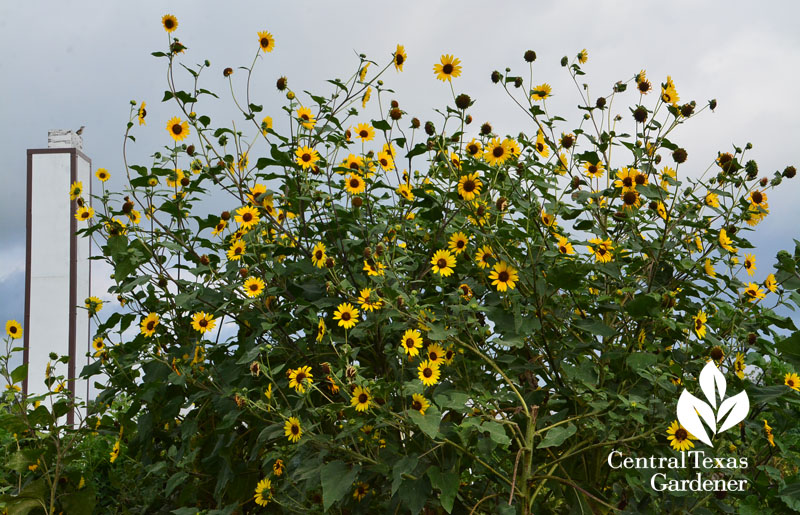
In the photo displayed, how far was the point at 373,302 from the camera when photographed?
1938mm

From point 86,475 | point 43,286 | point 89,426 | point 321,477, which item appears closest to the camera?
point 321,477

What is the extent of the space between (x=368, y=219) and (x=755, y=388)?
1246 mm

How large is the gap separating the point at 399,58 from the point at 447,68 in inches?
8.9

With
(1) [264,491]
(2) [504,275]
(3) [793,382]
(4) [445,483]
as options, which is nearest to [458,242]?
(2) [504,275]

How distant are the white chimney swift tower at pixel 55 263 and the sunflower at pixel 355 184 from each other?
7.41 meters

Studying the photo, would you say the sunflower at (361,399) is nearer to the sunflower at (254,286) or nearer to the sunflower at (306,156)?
the sunflower at (254,286)

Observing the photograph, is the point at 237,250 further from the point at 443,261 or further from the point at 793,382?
the point at 793,382

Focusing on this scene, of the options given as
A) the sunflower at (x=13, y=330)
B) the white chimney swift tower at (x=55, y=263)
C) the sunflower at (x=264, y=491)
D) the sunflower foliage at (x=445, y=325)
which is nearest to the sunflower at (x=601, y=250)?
the sunflower foliage at (x=445, y=325)

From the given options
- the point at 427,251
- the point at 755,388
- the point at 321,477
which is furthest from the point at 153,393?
the point at 755,388

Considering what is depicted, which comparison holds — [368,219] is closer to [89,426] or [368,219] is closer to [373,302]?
[373,302]

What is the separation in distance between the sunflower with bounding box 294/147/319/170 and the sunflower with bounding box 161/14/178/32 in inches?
32.0

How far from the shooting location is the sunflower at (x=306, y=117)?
2455mm

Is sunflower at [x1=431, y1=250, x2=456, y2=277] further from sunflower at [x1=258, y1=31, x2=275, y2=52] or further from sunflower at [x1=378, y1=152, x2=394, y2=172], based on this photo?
sunflower at [x1=258, y1=31, x2=275, y2=52]

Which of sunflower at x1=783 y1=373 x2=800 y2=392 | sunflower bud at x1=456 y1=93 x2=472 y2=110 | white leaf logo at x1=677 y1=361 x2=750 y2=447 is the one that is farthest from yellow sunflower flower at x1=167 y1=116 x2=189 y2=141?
sunflower at x1=783 y1=373 x2=800 y2=392
